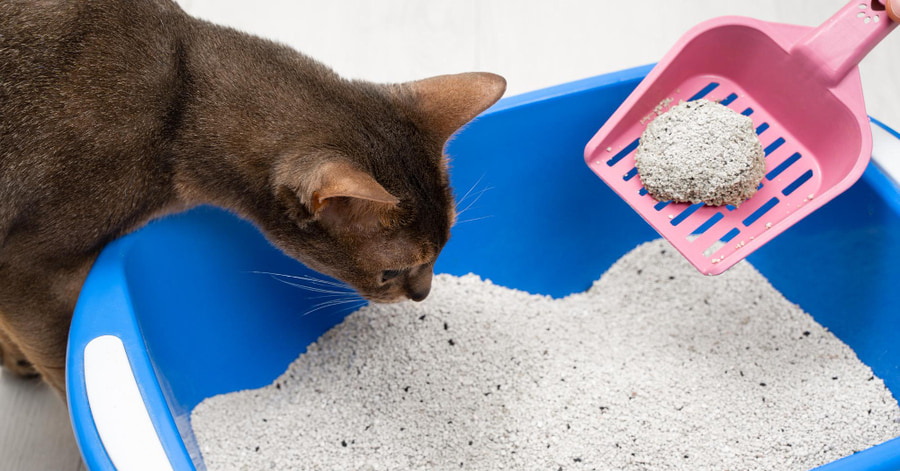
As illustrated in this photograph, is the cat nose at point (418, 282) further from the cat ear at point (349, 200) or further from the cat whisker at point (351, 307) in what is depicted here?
the cat whisker at point (351, 307)

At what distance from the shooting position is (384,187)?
0.90 metres

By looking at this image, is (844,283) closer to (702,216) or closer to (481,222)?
(702,216)

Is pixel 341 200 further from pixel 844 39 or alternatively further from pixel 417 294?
pixel 844 39

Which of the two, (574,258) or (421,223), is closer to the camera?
(421,223)

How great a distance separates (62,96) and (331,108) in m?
0.33

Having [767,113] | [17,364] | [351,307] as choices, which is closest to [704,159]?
[767,113]

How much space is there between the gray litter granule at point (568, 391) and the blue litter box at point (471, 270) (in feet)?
0.16

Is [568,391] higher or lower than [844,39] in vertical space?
lower

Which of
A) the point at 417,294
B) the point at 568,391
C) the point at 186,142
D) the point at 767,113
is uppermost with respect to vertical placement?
the point at 186,142

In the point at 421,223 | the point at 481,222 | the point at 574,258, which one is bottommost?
the point at 574,258

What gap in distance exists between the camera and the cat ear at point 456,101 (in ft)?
3.27

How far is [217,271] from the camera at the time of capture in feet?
3.80

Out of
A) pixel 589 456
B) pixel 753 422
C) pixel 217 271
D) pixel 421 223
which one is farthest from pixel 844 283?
pixel 217 271

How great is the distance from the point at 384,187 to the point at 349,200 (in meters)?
0.05
